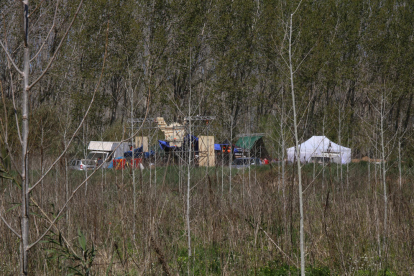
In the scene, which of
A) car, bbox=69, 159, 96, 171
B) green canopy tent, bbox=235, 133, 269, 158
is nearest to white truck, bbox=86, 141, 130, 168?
car, bbox=69, 159, 96, 171

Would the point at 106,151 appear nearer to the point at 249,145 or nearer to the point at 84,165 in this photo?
the point at 249,145

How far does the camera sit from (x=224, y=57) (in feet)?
63.2

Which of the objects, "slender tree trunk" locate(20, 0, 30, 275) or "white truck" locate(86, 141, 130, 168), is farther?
"white truck" locate(86, 141, 130, 168)

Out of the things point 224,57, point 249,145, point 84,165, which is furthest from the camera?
point 224,57

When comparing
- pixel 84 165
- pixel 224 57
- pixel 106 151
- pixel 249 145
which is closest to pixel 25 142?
pixel 84 165

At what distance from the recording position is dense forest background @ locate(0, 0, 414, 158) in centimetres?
1576

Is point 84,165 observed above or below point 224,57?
below

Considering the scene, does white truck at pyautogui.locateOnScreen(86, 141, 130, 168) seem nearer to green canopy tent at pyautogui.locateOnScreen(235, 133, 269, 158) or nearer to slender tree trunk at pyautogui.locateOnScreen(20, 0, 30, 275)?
slender tree trunk at pyautogui.locateOnScreen(20, 0, 30, 275)

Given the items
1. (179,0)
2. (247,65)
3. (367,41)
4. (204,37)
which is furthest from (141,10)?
(367,41)

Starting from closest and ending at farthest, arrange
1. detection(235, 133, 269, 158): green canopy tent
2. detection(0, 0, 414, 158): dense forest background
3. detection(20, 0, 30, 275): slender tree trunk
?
detection(20, 0, 30, 275): slender tree trunk
detection(235, 133, 269, 158): green canopy tent
detection(0, 0, 414, 158): dense forest background

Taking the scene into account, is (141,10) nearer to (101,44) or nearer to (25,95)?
(101,44)

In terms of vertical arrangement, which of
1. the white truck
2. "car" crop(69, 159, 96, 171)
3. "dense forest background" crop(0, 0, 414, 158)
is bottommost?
"car" crop(69, 159, 96, 171)

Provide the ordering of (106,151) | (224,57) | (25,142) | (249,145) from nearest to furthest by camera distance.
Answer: (25,142), (249,145), (106,151), (224,57)

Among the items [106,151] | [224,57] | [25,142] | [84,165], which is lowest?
[84,165]
